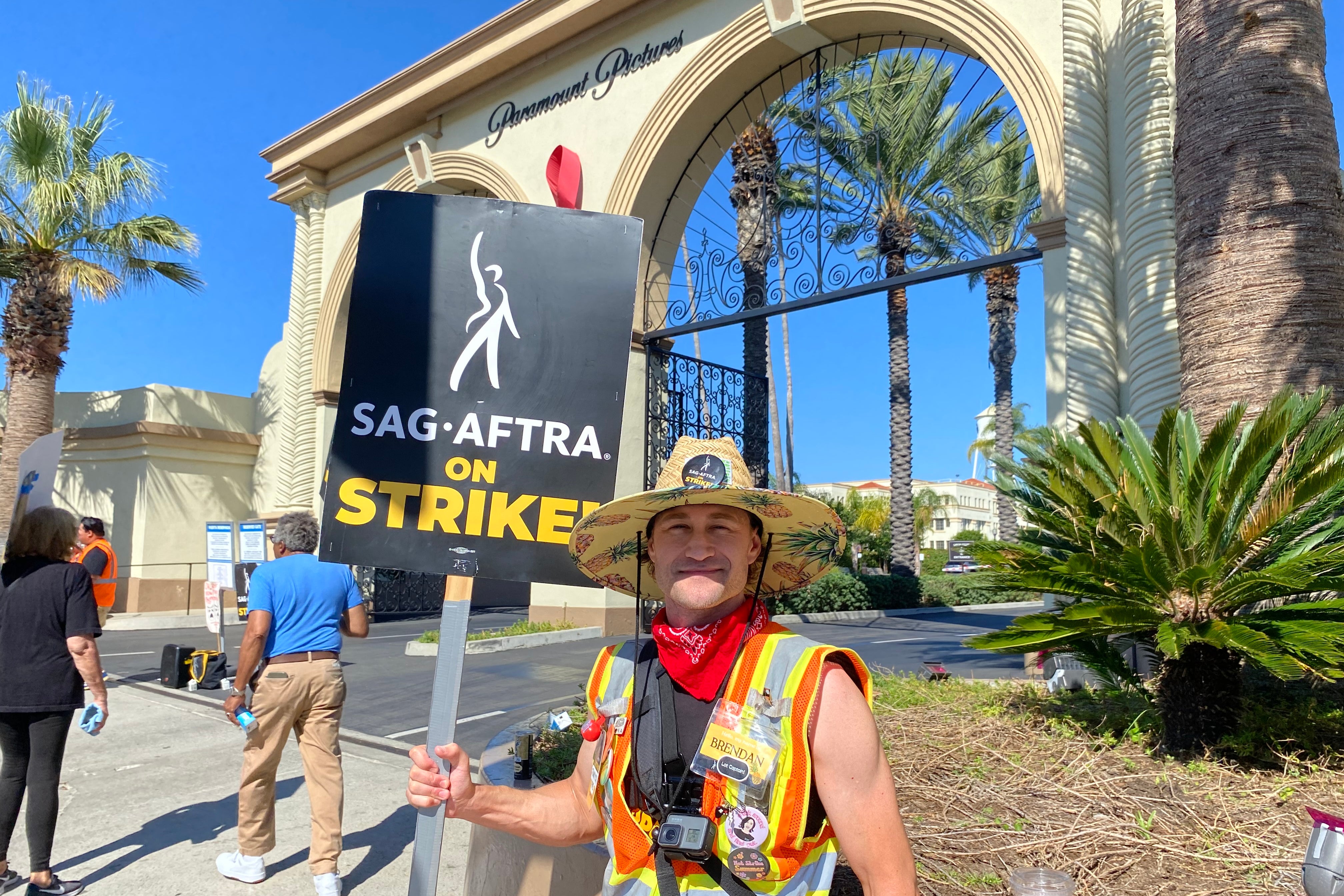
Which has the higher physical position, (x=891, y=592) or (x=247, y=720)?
(x=891, y=592)

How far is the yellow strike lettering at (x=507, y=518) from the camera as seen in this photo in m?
2.55

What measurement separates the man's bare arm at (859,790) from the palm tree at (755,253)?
729 cm

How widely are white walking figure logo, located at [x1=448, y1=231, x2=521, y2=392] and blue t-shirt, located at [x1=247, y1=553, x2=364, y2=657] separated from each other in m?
2.33

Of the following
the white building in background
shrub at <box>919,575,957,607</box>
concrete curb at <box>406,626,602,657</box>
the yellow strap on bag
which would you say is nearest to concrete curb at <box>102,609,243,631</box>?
concrete curb at <box>406,626,602,657</box>

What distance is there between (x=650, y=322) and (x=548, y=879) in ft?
32.5

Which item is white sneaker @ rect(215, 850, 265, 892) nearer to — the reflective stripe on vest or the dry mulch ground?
the dry mulch ground

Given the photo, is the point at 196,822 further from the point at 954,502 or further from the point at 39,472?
the point at 954,502

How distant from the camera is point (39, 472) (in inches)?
205

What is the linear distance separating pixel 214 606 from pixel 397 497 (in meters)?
10.2

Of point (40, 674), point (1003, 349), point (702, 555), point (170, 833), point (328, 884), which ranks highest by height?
point (1003, 349)

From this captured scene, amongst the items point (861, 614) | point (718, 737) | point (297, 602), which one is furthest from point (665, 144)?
point (861, 614)

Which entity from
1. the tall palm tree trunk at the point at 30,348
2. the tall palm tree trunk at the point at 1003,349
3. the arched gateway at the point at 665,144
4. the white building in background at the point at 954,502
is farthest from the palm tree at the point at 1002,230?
the white building in background at the point at 954,502

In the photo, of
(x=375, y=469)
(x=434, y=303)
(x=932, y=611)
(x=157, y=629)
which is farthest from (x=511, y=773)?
(x=932, y=611)

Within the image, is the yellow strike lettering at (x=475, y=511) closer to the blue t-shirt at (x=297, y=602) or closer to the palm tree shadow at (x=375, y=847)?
the blue t-shirt at (x=297, y=602)
